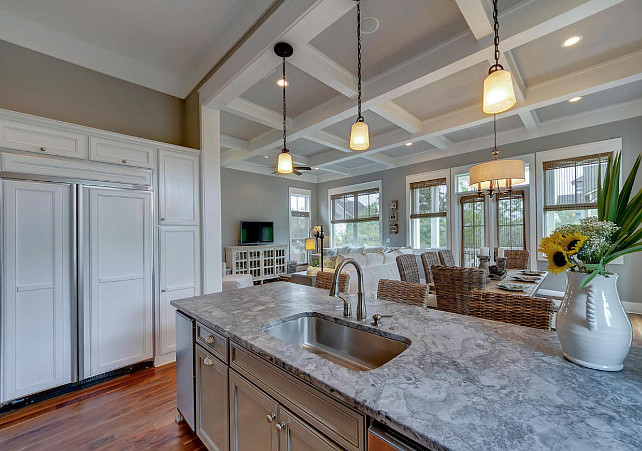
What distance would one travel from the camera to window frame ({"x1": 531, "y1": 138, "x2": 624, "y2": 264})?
4.23m

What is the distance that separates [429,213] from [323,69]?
4664 mm

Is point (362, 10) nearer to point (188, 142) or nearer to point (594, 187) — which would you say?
point (188, 142)

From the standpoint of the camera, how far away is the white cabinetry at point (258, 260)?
6793 millimetres

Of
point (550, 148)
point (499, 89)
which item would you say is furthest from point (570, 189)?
point (499, 89)

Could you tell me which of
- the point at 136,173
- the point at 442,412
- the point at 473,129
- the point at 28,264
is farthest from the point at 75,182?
the point at 473,129

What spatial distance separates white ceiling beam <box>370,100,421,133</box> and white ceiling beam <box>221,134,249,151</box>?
120 inches

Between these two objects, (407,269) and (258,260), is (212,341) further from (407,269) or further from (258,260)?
(258,260)

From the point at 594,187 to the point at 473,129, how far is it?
2.07 metres

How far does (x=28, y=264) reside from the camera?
2189mm

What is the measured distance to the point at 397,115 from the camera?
4.16m

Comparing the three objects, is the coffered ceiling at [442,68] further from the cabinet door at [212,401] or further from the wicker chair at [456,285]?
the cabinet door at [212,401]

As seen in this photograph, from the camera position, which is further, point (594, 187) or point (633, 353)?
point (594, 187)

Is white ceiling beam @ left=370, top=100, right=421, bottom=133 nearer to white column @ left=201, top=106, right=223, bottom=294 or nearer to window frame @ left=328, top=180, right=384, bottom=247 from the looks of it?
white column @ left=201, top=106, right=223, bottom=294

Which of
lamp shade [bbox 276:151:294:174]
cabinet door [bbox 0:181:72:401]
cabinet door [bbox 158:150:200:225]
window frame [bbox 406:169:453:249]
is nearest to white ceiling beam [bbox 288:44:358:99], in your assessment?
lamp shade [bbox 276:151:294:174]
